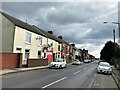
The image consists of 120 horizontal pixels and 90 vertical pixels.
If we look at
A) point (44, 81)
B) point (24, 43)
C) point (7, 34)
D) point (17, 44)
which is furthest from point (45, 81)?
point (24, 43)

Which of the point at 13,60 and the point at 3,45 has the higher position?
the point at 3,45

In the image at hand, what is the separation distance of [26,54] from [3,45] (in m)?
5.29

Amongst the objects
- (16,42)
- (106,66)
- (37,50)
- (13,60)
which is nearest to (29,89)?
(13,60)

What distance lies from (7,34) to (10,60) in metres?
7.56

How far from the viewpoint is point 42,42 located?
1877 inches

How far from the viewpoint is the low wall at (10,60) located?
26.9m

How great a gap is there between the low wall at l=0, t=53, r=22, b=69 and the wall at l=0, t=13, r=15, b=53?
4.11m

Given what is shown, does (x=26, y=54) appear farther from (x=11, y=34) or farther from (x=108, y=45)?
(x=108, y=45)

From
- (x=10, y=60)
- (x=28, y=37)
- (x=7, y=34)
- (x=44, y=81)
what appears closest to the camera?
(x=44, y=81)

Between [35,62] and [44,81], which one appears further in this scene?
[35,62]

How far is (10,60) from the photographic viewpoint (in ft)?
94.2

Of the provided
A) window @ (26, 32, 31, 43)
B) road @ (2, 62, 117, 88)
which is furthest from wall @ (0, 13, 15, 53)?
road @ (2, 62, 117, 88)

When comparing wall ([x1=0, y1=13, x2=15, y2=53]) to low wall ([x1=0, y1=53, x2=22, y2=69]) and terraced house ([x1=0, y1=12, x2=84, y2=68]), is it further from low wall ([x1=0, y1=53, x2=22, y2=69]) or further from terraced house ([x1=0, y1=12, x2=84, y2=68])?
low wall ([x1=0, y1=53, x2=22, y2=69])

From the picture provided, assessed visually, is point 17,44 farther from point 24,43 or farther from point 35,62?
point 35,62
